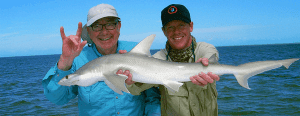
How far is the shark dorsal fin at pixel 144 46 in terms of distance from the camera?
10.8 feet

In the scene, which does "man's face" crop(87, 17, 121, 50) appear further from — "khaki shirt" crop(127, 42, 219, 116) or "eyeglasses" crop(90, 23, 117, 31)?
"khaki shirt" crop(127, 42, 219, 116)

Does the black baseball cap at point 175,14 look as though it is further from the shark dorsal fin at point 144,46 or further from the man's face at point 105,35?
the man's face at point 105,35

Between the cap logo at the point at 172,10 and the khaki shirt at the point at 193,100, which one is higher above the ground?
the cap logo at the point at 172,10

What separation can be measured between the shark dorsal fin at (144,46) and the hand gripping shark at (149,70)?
0.28 ft

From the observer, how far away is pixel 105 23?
3832 millimetres

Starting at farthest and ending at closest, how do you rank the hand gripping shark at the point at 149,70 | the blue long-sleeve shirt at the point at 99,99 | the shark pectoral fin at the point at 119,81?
the blue long-sleeve shirt at the point at 99,99
the hand gripping shark at the point at 149,70
the shark pectoral fin at the point at 119,81

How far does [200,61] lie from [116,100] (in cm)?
169

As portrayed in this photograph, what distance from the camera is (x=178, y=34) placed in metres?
3.82

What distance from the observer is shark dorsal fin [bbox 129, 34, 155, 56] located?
3291 mm

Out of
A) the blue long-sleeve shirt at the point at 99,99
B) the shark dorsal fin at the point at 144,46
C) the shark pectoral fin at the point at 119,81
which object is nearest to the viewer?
the shark pectoral fin at the point at 119,81

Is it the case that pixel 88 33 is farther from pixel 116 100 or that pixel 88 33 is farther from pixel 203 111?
pixel 203 111

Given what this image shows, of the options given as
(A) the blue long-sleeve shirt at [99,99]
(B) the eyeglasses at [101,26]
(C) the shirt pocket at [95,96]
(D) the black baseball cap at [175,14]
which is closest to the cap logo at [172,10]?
(D) the black baseball cap at [175,14]

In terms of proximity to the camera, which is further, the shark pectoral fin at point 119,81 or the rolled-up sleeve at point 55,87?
the rolled-up sleeve at point 55,87

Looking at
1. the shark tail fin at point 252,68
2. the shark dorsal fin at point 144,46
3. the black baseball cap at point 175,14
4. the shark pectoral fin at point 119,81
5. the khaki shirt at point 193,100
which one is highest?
the black baseball cap at point 175,14
